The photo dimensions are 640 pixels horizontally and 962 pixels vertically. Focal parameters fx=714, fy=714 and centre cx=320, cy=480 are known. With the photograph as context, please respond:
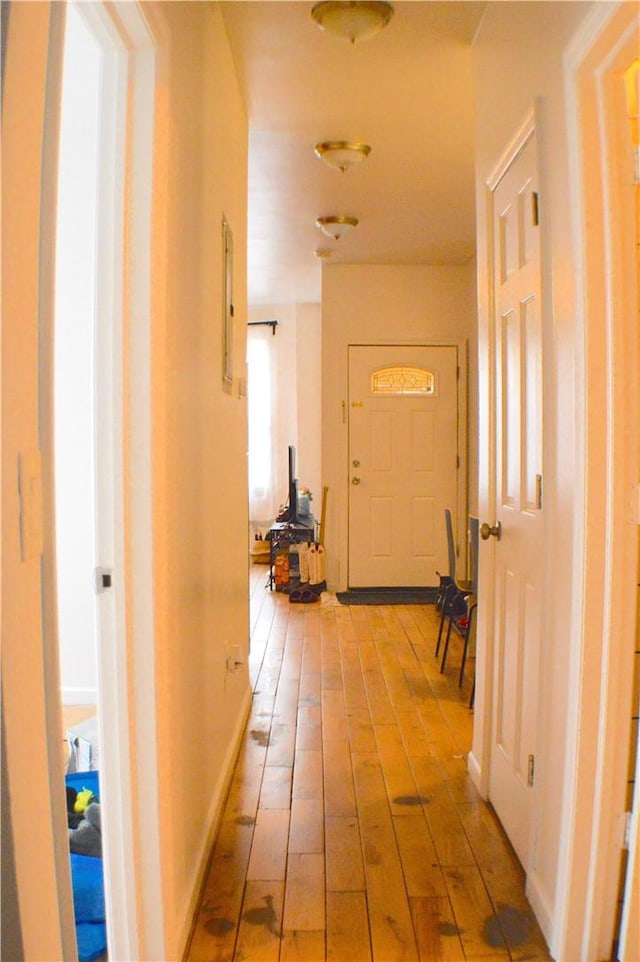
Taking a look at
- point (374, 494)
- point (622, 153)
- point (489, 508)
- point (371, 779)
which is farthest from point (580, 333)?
point (374, 494)

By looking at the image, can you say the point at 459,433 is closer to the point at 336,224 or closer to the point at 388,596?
the point at 388,596

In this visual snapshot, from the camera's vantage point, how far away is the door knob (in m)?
2.46

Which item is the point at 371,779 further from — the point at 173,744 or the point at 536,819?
the point at 173,744

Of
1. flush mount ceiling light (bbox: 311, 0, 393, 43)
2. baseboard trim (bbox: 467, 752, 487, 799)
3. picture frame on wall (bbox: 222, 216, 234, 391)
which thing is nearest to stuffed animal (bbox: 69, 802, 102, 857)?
baseboard trim (bbox: 467, 752, 487, 799)

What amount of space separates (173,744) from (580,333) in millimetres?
1368

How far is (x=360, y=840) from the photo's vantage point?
2326 millimetres

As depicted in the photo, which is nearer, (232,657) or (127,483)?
(127,483)

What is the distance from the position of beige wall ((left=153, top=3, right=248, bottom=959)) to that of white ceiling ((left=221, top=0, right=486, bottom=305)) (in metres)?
0.23

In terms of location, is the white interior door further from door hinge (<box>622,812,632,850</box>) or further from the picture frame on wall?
the picture frame on wall

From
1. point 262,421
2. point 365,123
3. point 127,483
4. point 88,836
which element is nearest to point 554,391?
point 127,483

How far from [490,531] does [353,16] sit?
1790mm

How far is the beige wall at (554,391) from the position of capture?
5.70ft

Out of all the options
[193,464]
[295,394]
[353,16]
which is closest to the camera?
[193,464]

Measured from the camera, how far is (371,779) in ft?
9.03
